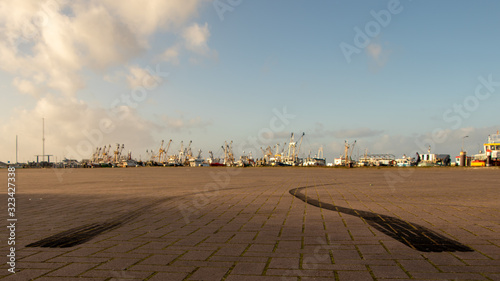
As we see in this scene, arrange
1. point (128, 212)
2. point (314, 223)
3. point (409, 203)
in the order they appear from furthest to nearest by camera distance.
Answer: point (409, 203) → point (128, 212) → point (314, 223)

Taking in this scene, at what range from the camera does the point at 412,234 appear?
507cm

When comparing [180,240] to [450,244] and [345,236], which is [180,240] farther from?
[450,244]

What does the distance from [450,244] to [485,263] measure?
2.87 feet

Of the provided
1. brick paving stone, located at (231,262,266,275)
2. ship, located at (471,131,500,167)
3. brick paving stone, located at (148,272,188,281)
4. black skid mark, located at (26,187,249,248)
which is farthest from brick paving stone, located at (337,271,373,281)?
ship, located at (471,131,500,167)

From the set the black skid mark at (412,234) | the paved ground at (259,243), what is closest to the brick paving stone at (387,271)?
the paved ground at (259,243)

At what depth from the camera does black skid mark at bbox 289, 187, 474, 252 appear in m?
4.27

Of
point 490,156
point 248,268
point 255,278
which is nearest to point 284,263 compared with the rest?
point 248,268

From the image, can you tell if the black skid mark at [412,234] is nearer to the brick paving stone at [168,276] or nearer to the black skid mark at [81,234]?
the brick paving stone at [168,276]

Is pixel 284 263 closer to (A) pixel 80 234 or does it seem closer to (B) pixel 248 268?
(B) pixel 248 268

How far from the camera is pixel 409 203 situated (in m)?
8.77

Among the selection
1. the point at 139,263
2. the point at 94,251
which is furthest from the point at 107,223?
the point at 139,263

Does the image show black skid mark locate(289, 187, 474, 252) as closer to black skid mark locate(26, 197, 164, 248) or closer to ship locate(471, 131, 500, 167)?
black skid mark locate(26, 197, 164, 248)

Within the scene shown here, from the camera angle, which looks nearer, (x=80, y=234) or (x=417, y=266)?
(x=417, y=266)

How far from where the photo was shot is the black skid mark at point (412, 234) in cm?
427
